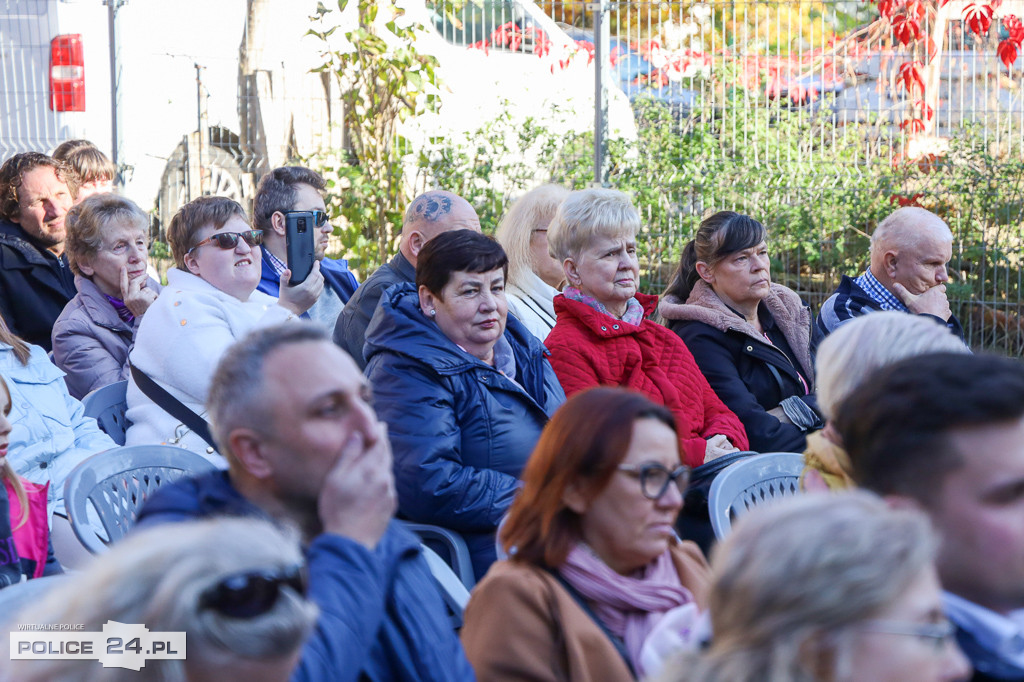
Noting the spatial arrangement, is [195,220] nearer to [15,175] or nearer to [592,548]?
[15,175]

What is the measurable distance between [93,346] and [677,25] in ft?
14.0

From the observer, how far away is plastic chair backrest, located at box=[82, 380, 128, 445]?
4016mm

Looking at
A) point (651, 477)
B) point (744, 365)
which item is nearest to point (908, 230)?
point (744, 365)

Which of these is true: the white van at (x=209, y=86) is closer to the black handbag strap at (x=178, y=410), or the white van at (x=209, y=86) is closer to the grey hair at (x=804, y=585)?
the black handbag strap at (x=178, y=410)

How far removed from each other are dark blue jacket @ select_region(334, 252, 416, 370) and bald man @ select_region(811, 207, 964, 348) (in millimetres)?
1975

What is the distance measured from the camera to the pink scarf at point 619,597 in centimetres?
214

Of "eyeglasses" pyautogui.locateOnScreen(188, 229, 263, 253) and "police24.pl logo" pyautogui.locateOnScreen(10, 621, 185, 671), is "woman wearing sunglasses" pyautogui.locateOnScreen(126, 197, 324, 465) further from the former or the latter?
"police24.pl logo" pyautogui.locateOnScreen(10, 621, 185, 671)

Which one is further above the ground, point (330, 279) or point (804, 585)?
point (330, 279)

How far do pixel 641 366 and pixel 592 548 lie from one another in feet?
6.46

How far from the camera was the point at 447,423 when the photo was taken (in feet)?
10.9

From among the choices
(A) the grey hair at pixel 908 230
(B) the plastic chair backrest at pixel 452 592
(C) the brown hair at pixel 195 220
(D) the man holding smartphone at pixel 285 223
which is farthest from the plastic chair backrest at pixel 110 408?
(A) the grey hair at pixel 908 230

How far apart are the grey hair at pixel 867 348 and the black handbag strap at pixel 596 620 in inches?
28.4

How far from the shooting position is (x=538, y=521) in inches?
86.6

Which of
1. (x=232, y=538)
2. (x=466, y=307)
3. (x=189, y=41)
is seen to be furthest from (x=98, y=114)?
(x=232, y=538)
